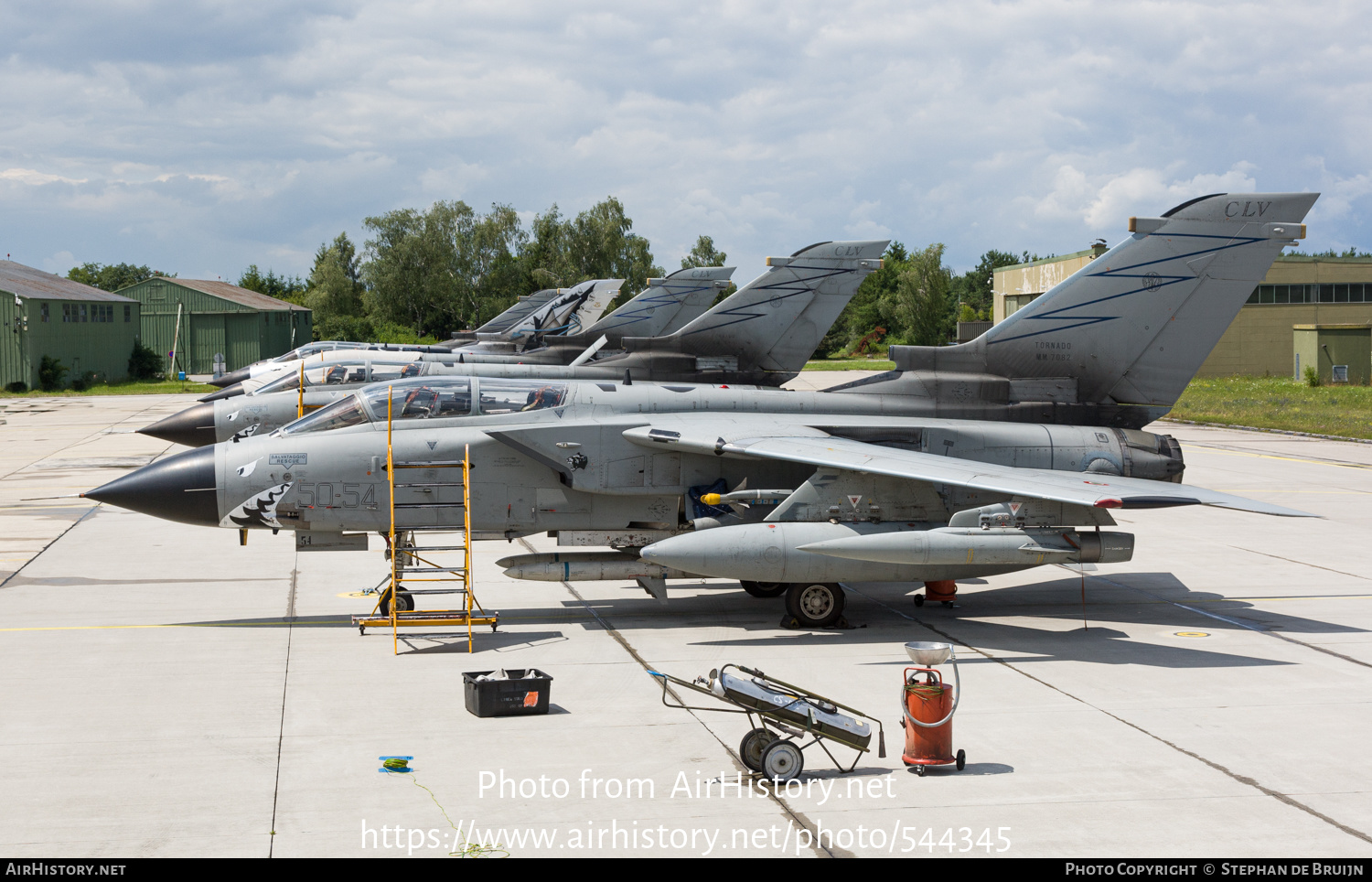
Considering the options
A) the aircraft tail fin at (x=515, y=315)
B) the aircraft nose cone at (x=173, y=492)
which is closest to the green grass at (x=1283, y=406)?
the aircraft tail fin at (x=515, y=315)

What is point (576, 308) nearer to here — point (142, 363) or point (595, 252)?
point (142, 363)

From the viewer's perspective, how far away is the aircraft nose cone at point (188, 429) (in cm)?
1739

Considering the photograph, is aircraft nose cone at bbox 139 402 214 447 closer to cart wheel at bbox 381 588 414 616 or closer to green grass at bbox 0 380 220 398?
cart wheel at bbox 381 588 414 616

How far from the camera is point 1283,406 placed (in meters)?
40.5

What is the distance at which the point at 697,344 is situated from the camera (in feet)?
71.7

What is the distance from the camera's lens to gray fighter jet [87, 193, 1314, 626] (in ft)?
37.9

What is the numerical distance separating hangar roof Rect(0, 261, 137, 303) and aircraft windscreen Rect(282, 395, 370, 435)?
4470 centimetres

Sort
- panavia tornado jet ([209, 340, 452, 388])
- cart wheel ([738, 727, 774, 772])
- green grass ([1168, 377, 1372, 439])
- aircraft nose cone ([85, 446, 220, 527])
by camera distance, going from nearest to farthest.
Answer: cart wheel ([738, 727, 774, 772])
aircraft nose cone ([85, 446, 220, 527])
panavia tornado jet ([209, 340, 452, 388])
green grass ([1168, 377, 1372, 439])

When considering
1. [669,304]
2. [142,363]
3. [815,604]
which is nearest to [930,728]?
[815,604]

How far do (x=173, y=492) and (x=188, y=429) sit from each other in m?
6.24

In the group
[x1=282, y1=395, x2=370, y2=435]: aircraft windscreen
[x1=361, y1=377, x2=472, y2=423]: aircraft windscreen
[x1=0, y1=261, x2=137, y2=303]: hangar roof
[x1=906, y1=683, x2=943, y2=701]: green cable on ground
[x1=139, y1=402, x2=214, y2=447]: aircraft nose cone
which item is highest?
[x1=0, y1=261, x2=137, y2=303]: hangar roof

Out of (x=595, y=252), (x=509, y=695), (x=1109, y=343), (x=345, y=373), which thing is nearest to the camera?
(x=509, y=695)

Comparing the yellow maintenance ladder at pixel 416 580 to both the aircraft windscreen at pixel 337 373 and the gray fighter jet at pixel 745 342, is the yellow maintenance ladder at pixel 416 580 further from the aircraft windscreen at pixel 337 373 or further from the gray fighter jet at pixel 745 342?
the gray fighter jet at pixel 745 342

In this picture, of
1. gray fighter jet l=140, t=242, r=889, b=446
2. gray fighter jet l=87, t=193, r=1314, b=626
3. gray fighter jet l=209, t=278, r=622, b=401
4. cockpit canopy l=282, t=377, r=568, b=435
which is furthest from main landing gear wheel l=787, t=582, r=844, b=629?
gray fighter jet l=209, t=278, r=622, b=401
